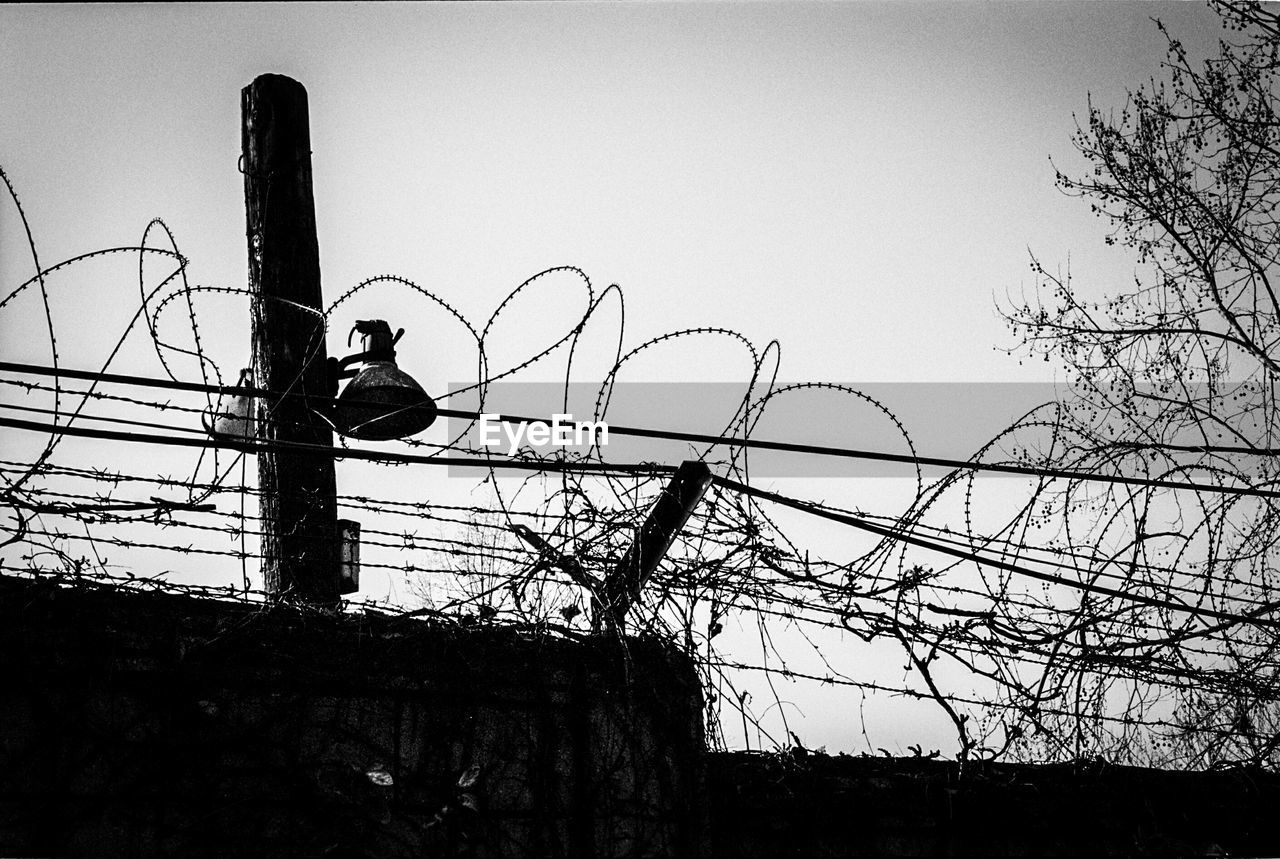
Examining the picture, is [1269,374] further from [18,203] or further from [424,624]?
[18,203]

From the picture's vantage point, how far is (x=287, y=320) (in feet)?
16.7

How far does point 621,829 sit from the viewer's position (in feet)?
11.6

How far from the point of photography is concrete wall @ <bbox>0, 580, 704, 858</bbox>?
10.2 feet

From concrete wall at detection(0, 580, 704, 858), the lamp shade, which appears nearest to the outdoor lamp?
the lamp shade

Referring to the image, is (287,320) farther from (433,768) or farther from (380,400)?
(433,768)

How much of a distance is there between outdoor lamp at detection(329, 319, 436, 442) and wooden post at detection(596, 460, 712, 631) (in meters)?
1.41

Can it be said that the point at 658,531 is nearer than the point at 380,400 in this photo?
Yes

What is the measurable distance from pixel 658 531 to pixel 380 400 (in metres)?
1.87

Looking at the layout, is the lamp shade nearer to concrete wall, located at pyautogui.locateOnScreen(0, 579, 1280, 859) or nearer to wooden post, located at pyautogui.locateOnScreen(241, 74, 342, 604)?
wooden post, located at pyautogui.locateOnScreen(241, 74, 342, 604)

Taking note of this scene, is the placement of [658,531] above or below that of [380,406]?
below

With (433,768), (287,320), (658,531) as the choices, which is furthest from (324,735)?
(287,320)

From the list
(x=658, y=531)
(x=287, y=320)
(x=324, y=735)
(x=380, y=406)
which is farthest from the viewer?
(x=287, y=320)

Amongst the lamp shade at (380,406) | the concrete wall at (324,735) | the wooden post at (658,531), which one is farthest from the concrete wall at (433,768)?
the lamp shade at (380,406)

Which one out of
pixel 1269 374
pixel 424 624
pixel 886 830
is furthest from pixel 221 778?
pixel 1269 374
